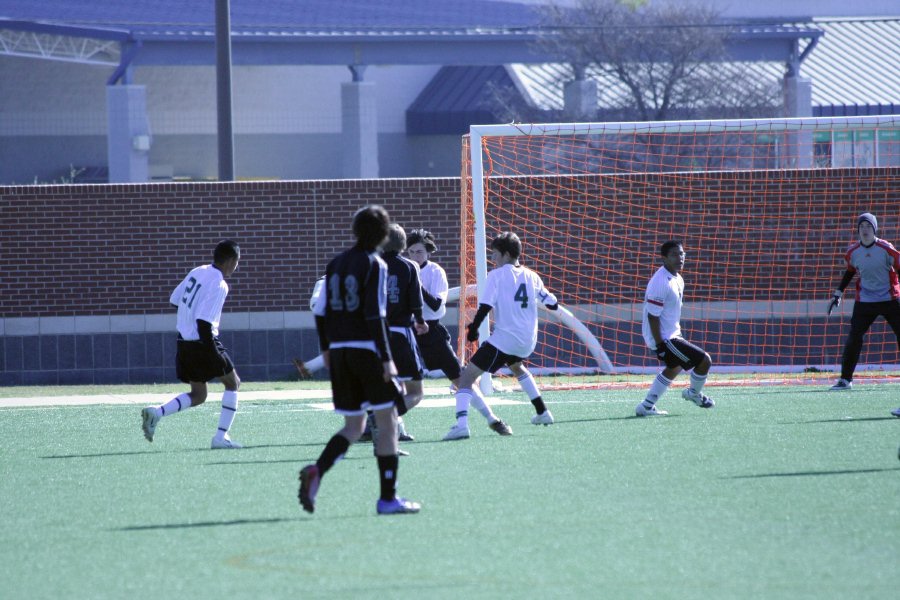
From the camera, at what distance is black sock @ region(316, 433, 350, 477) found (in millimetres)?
7426

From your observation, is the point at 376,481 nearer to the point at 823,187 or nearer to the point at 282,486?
the point at 282,486

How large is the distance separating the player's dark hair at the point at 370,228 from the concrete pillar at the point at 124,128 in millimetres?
26738

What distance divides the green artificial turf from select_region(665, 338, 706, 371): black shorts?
21.0 inches

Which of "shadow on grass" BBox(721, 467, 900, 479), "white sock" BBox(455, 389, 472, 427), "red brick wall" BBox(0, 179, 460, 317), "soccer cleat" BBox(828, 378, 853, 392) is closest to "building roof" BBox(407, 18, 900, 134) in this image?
"red brick wall" BBox(0, 179, 460, 317)

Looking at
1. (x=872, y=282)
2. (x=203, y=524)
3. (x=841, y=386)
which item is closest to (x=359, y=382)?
(x=203, y=524)

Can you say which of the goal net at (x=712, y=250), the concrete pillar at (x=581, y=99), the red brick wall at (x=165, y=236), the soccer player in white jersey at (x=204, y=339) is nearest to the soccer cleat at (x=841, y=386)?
the goal net at (x=712, y=250)

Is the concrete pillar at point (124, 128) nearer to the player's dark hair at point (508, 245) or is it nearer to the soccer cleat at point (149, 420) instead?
the soccer cleat at point (149, 420)

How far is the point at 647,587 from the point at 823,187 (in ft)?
44.9

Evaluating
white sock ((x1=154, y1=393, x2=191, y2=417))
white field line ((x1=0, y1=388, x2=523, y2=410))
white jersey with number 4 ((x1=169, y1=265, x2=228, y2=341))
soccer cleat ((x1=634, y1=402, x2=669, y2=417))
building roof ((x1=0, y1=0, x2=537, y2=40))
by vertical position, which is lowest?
white field line ((x1=0, y1=388, x2=523, y2=410))

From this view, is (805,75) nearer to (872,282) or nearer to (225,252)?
(872,282)

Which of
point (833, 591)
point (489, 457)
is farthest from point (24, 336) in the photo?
point (833, 591)

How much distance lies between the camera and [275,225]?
59.9 feet

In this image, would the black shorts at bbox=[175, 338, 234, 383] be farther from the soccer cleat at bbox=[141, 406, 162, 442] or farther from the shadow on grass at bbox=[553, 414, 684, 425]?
the shadow on grass at bbox=[553, 414, 684, 425]

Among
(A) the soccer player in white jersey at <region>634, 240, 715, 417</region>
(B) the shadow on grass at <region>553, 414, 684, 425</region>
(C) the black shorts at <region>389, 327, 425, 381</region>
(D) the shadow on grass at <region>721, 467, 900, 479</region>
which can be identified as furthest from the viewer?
(A) the soccer player in white jersey at <region>634, 240, 715, 417</region>
